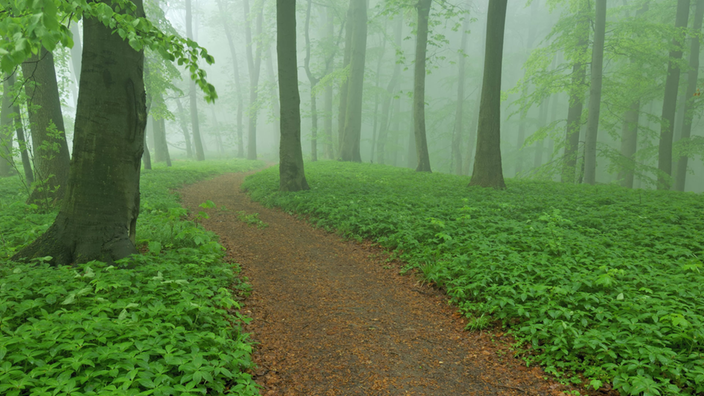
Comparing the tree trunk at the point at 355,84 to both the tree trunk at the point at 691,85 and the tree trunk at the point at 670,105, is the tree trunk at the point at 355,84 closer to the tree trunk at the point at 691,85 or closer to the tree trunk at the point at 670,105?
the tree trunk at the point at 670,105

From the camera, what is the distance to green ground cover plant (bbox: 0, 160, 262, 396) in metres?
2.33

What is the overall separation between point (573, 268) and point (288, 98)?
353 inches

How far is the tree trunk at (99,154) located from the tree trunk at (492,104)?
9.29m

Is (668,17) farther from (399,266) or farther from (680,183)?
(399,266)

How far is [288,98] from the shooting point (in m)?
10.6

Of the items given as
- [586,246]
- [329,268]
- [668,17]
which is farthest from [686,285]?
[668,17]

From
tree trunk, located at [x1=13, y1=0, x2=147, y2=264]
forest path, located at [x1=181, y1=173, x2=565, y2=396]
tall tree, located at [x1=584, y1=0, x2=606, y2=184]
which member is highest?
tall tree, located at [x1=584, y1=0, x2=606, y2=184]

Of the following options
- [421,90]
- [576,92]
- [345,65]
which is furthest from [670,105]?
[345,65]

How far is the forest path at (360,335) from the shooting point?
10.2ft

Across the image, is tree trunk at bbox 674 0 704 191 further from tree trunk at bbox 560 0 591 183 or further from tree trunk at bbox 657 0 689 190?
tree trunk at bbox 560 0 591 183

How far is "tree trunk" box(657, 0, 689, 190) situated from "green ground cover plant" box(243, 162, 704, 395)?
6.92 meters

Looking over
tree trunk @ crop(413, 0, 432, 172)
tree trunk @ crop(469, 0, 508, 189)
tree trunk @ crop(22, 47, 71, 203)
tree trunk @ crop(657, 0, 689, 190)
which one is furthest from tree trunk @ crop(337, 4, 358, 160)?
tree trunk @ crop(657, 0, 689, 190)

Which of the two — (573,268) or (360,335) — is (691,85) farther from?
(360,335)

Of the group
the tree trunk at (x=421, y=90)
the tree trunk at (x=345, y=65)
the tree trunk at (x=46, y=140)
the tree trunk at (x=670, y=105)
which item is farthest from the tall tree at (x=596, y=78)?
the tree trunk at (x=46, y=140)
